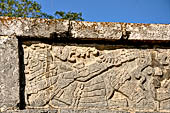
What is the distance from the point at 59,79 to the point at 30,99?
1.62 feet

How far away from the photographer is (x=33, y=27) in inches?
169

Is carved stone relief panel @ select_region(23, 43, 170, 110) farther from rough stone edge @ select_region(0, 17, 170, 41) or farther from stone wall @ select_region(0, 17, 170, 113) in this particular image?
rough stone edge @ select_region(0, 17, 170, 41)

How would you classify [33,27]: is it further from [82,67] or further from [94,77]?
[94,77]

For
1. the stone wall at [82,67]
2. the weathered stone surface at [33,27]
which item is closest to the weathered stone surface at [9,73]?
the stone wall at [82,67]

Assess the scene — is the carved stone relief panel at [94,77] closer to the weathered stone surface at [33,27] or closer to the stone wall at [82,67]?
the stone wall at [82,67]

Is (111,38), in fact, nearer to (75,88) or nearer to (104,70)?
(104,70)

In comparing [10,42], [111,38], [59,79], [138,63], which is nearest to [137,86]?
[138,63]

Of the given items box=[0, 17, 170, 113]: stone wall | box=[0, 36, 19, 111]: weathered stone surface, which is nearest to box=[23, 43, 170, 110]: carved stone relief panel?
box=[0, 17, 170, 113]: stone wall

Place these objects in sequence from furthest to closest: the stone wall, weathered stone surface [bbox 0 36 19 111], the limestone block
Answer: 1. the limestone block
2. the stone wall
3. weathered stone surface [bbox 0 36 19 111]

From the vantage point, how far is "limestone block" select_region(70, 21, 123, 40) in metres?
4.38

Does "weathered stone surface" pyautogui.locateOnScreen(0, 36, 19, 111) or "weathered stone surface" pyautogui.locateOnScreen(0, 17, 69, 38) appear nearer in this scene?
"weathered stone surface" pyautogui.locateOnScreen(0, 36, 19, 111)

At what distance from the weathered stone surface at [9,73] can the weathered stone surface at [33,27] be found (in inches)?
5.0

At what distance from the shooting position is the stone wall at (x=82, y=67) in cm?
419

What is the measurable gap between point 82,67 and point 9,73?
1037 millimetres
